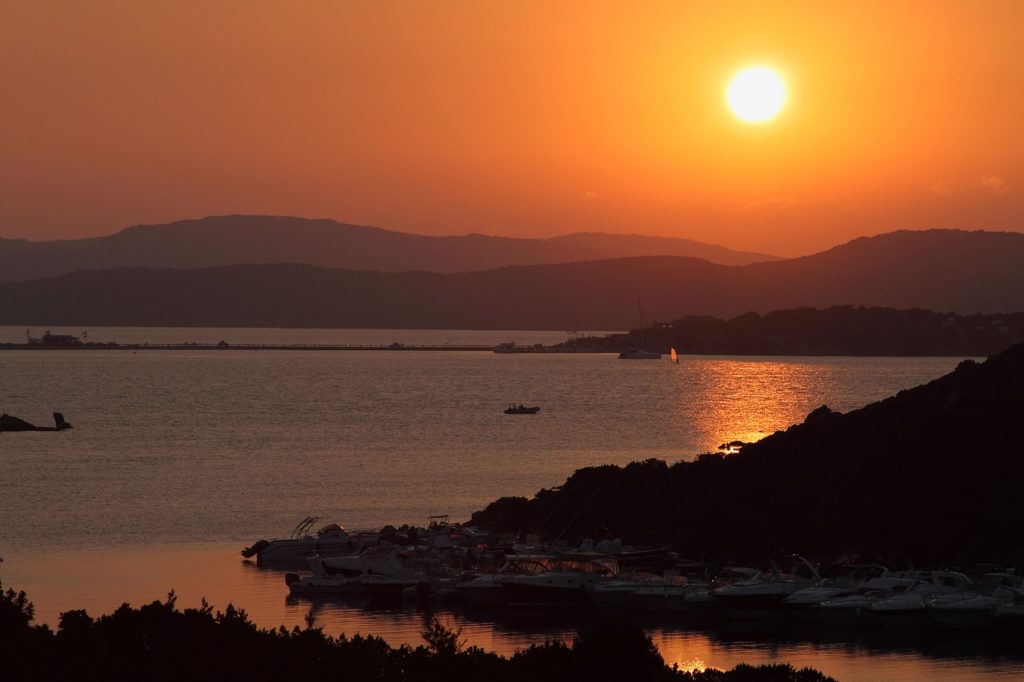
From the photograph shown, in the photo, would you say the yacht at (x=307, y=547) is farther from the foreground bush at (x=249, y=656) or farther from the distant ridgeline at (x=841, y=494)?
the foreground bush at (x=249, y=656)

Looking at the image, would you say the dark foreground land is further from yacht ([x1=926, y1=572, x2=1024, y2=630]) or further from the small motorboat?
the small motorboat

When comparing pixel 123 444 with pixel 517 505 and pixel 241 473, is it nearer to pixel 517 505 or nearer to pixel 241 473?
pixel 241 473

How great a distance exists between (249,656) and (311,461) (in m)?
47.7

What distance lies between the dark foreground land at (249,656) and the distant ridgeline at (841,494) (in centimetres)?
1732

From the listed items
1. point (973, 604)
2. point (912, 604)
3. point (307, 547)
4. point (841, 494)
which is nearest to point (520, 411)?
point (307, 547)

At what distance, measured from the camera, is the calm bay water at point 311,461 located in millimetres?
31656

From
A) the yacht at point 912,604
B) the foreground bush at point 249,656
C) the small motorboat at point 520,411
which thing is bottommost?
the yacht at point 912,604

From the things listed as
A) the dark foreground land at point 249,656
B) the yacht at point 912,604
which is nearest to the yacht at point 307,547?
the yacht at point 912,604

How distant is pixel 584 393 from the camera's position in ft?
420

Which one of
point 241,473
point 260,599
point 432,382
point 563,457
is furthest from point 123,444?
point 432,382

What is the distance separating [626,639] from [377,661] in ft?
9.78

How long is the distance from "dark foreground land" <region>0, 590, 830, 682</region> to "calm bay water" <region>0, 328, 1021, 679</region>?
9422 mm

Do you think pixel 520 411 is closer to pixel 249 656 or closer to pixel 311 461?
pixel 311 461

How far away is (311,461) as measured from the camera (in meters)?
65.2
